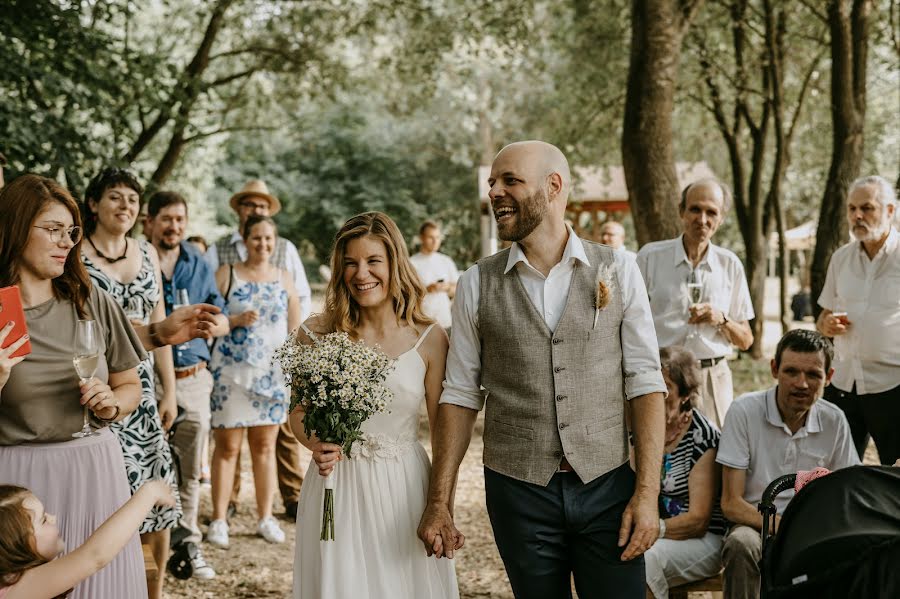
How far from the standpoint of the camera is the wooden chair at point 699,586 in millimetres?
4359

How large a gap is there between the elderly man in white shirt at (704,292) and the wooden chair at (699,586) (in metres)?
1.38

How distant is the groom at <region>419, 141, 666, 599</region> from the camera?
10.3ft

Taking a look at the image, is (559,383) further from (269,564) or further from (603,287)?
(269,564)

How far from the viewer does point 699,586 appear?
438 centimetres

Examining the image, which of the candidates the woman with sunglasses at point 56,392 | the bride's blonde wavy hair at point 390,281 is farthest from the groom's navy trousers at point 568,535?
the woman with sunglasses at point 56,392

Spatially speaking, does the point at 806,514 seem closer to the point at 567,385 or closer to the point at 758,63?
the point at 567,385

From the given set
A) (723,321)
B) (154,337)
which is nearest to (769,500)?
(723,321)

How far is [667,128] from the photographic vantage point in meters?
8.05

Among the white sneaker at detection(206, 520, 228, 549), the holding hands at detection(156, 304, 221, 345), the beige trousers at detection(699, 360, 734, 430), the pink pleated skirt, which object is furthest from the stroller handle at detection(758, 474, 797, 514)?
the white sneaker at detection(206, 520, 228, 549)

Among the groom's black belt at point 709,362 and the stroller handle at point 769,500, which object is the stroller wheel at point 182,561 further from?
the stroller handle at point 769,500

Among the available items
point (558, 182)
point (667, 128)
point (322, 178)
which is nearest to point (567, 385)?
point (558, 182)

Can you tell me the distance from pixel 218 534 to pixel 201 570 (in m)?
0.64

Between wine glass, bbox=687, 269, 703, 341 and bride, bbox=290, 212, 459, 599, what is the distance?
94.5 inches

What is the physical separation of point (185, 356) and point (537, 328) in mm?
3799
